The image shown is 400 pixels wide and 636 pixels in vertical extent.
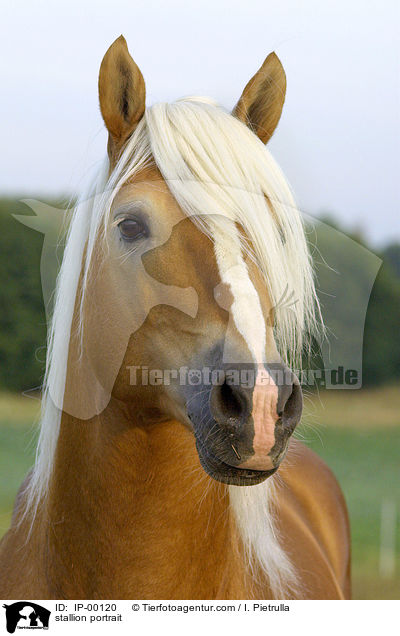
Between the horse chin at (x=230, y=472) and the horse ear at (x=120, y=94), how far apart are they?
95 cm

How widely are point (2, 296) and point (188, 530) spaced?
617cm

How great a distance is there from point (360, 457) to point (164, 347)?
934cm

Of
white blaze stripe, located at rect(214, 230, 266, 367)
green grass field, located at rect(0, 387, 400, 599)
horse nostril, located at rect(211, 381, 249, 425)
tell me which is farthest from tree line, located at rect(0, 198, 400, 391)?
horse nostril, located at rect(211, 381, 249, 425)

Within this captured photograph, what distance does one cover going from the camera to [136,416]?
1.68 m

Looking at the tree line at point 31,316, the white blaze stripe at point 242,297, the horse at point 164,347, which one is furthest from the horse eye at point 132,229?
the tree line at point 31,316

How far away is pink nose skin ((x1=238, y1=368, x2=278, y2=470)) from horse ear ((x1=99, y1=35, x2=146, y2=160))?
896 mm

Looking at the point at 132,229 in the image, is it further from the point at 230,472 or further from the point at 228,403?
the point at 230,472

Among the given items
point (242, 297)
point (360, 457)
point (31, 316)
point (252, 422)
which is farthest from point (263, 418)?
point (360, 457)

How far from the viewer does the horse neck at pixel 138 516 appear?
167 cm

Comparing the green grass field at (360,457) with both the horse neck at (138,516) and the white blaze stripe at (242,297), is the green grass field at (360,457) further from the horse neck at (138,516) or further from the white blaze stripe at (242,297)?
the white blaze stripe at (242,297)

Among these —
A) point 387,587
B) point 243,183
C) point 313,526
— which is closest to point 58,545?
point 243,183

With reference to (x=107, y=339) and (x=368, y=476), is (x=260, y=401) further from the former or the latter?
(x=368, y=476)
